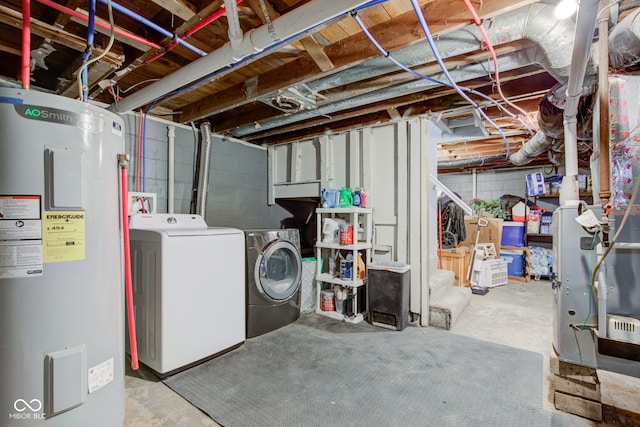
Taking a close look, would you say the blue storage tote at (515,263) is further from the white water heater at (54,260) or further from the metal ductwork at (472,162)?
the white water heater at (54,260)

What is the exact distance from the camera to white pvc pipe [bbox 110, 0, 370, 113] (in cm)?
130

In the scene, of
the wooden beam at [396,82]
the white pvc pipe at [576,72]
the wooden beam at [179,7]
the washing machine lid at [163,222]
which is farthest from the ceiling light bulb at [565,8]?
the washing machine lid at [163,222]

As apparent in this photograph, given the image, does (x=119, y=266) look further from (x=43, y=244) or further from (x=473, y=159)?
(x=473, y=159)

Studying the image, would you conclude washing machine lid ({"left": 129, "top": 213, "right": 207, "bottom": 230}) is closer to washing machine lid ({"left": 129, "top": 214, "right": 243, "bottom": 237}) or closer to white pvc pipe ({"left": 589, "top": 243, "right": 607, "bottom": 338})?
washing machine lid ({"left": 129, "top": 214, "right": 243, "bottom": 237})

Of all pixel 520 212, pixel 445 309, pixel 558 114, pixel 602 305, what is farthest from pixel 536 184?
pixel 602 305

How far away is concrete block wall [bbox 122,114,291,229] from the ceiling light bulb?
3.32 metres

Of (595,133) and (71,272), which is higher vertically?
(595,133)

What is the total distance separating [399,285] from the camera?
109 inches

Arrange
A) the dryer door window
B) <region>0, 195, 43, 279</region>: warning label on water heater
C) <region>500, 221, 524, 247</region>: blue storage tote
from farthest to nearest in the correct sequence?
1. <region>500, 221, 524, 247</region>: blue storage tote
2. the dryer door window
3. <region>0, 195, 43, 279</region>: warning label on water heater

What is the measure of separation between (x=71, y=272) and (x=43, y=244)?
14cm

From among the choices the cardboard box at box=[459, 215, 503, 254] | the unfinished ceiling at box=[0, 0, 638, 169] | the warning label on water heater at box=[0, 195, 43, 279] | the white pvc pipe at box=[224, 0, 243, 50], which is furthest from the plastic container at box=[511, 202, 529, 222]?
the warning label on water heater at box=[0, 195, 43, 279]

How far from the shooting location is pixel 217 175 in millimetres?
3662

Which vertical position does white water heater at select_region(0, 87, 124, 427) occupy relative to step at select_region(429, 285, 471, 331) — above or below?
above

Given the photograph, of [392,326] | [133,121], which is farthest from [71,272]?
[392,326]
